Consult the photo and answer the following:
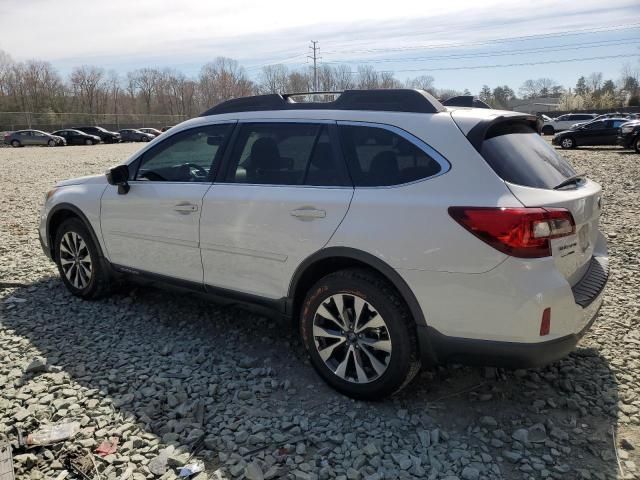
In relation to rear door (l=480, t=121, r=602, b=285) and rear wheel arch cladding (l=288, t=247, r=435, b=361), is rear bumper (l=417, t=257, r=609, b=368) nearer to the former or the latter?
rear wheel arch cladding (l=288, t=247, r=435, b=361)

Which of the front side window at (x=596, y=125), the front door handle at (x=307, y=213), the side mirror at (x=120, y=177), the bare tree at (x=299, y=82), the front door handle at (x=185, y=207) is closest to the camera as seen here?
the front door handle at (x=307, y=213)

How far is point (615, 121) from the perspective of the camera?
24.9 m

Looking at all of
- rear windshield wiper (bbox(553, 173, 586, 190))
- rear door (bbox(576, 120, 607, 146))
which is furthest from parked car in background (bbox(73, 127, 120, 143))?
rear windshield wiper (bbox(553, 173, 586, 190))

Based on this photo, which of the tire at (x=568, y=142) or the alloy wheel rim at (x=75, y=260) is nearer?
the alloy wheel rim at (x=75, y=260)

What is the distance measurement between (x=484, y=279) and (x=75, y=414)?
2.56 metres

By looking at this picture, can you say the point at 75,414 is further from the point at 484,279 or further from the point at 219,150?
the point at 484,279

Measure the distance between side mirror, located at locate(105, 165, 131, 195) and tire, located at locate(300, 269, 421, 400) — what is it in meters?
2.09

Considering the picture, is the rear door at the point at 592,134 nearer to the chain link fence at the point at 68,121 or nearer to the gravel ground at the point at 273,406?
the gravel ground at the point at 273,406

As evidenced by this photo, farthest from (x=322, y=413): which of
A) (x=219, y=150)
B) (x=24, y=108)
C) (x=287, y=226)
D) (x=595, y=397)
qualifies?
(x=24, y=108)

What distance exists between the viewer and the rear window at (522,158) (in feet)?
9.58

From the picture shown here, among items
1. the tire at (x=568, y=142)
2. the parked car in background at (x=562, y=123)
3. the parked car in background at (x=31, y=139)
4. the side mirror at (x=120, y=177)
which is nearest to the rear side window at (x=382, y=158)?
the side mirror at (x=120, y=177)

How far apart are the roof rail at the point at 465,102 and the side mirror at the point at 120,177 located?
2.71 meters

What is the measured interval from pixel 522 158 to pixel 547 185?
22 cm

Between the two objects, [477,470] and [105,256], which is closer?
[477,470]
